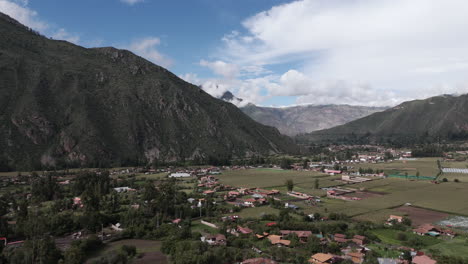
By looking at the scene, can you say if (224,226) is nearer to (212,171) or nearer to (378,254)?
(378,254)

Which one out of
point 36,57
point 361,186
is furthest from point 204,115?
point 361,186

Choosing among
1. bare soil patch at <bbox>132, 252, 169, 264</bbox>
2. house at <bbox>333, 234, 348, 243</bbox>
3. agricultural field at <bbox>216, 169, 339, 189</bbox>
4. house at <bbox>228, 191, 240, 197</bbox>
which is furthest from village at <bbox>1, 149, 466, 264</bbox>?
bare soil patch at <bbox>132, 252, 169, 264</bbox>

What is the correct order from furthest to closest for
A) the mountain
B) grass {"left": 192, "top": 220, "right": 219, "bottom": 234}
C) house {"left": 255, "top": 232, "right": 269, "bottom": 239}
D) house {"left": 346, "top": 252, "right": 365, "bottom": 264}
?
the mountain, grass {"left": 192, "top": 220, "right": 219, "bottom": 234}, house {"left": 255, "top": 232, "right": 269, "bottom": 239}, house {"left": 346, "top": 252, "right": 365, "bottom": 264}

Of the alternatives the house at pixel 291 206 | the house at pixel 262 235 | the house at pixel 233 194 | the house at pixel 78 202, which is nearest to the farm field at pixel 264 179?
the house at pixel 233 194

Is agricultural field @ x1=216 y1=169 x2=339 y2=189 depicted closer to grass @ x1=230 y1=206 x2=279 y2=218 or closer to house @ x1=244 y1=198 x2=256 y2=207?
house @ x1=244 y1=198 x2=256 y2=207

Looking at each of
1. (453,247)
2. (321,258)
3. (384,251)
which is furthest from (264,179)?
(321,258)

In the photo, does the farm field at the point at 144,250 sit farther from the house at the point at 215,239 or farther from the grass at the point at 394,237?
the grass at the point at 394,237
